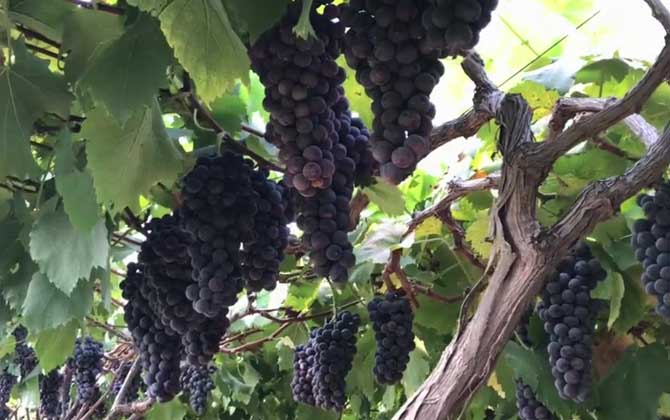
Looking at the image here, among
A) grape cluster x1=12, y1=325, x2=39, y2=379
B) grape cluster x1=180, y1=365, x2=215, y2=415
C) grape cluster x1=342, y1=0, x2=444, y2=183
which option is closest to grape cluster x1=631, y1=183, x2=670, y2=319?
grape cluster x1=342, y1=0, x2=444, y2=183

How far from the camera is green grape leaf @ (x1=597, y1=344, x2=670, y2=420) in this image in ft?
4.90

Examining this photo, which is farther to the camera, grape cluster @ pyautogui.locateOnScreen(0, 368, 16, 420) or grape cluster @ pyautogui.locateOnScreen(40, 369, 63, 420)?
grape cluster @ pyautogui.locateOnScreen(0, 368, 16, 420)

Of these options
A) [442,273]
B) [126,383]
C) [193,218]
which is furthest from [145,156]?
[126,383]

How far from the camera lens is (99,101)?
2.98 feet

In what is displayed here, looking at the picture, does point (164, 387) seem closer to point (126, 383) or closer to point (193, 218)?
point (193, 218)

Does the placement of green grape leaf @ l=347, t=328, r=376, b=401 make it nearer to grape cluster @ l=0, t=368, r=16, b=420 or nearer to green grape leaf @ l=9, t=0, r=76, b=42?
green grape leaf @ l=9, t=0, r=76, b=42

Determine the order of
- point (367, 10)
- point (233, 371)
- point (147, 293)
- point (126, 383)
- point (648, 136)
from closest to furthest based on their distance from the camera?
point (367, 10) → point (648, 136) → point (147, 293) → point (126, 383) → point (233, 371)

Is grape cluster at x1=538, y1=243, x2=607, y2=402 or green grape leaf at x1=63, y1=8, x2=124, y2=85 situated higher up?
green grape leaf at x1=63, y1=8, x2=124, y2=85

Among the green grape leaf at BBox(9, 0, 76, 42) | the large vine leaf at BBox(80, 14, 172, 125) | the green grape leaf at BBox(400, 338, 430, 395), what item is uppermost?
the green grape leaf at BBox(9, 0, 76, 42)

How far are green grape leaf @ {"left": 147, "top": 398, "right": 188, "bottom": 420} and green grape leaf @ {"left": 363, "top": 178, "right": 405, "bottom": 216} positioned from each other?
1.66 m

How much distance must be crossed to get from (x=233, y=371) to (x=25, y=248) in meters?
1.75

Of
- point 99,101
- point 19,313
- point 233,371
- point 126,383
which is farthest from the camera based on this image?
point 233,371

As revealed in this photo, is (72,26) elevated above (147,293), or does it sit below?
above

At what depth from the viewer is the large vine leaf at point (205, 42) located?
80cm
